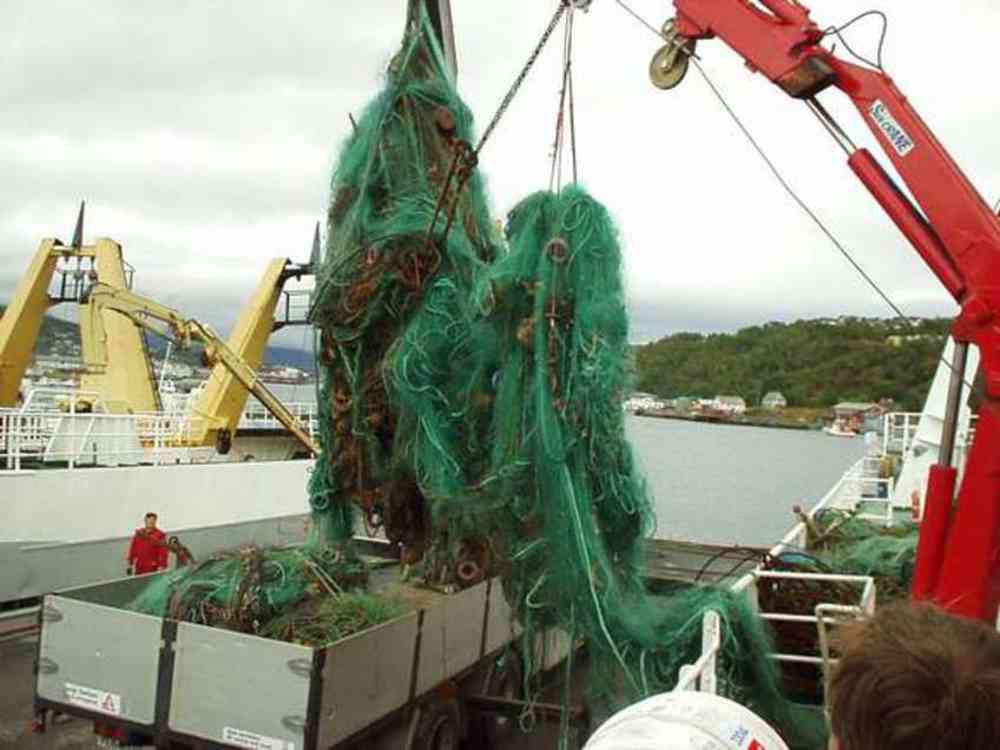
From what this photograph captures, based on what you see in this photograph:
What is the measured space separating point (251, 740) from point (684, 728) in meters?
3.74

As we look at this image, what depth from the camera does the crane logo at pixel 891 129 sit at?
573 cm

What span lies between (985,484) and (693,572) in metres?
3.64

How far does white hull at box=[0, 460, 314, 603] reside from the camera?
451 inches

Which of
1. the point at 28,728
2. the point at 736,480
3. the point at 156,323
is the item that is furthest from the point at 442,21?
the point at 736,480

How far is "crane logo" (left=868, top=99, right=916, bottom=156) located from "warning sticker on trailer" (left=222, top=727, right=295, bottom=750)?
481 centimetres

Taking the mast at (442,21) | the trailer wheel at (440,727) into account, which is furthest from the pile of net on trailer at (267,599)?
the mast at (442,21)

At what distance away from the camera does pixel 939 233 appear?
18.3 feet

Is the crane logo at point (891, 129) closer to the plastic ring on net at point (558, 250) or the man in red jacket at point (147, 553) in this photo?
the plastic ring on net at point (558, 250)

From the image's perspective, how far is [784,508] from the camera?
125ft

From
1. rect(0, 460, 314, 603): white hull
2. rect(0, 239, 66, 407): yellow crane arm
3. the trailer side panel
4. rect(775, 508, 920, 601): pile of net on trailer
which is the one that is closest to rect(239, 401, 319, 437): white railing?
rect(0, 460, 314, 603): white hull

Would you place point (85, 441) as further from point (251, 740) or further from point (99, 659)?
point (251, 740)

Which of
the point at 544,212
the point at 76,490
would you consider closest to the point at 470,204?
the point at 544,212

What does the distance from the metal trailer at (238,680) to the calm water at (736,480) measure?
6.15ft

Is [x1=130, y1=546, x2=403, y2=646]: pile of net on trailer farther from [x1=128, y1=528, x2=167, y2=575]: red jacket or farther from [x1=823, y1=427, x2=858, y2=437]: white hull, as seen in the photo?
[x1=823, y1=427, x2=858, y2=437]: white hull
